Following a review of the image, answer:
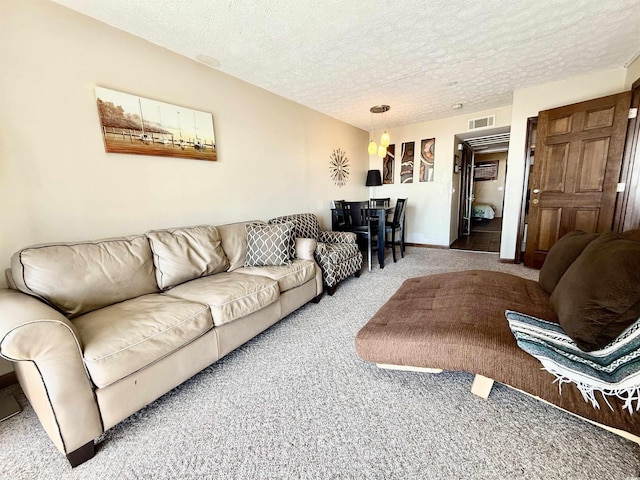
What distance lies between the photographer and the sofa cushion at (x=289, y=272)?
7.14ft

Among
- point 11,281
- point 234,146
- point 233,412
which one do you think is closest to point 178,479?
point 233,412

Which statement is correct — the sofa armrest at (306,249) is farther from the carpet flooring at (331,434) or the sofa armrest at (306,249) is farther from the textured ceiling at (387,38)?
the textured ceiling at (387,38)

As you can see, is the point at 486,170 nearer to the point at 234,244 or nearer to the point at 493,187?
the point at 493,187

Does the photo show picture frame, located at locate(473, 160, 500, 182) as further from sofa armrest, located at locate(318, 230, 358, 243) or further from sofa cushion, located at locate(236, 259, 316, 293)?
sofa cushion, located at locate(236, 259, 316, 293)

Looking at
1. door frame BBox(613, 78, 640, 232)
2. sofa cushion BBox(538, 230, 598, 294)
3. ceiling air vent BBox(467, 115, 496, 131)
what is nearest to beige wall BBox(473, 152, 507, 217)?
ceiling air vent BBox(467, 115, 496, 131)

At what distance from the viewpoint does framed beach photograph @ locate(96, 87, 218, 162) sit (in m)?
1.96

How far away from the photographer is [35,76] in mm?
1651

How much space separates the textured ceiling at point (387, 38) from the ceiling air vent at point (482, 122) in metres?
1.08

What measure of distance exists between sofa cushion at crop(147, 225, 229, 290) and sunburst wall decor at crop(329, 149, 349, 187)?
2.71 m

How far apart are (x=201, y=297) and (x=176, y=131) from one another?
1576 mm

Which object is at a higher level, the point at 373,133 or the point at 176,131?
the point at 373,133

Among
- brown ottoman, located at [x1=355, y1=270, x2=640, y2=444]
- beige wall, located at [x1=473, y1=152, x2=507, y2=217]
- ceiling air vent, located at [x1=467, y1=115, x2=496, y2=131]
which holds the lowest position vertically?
brown ottoman, located at [x1=355, y1=270, x2=640, y2=444]

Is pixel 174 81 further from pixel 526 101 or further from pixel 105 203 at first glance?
pixel 526 101

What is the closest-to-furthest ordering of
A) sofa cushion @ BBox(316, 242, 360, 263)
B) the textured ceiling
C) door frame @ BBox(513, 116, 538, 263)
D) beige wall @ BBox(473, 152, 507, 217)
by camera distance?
the textured ceiling → sofa cushion @ BBox(316, 242, 360, 263) → door frame @ BBox(513, 116, 538, 263) → beige wall @ BBox(473, 152, 507, 217)
